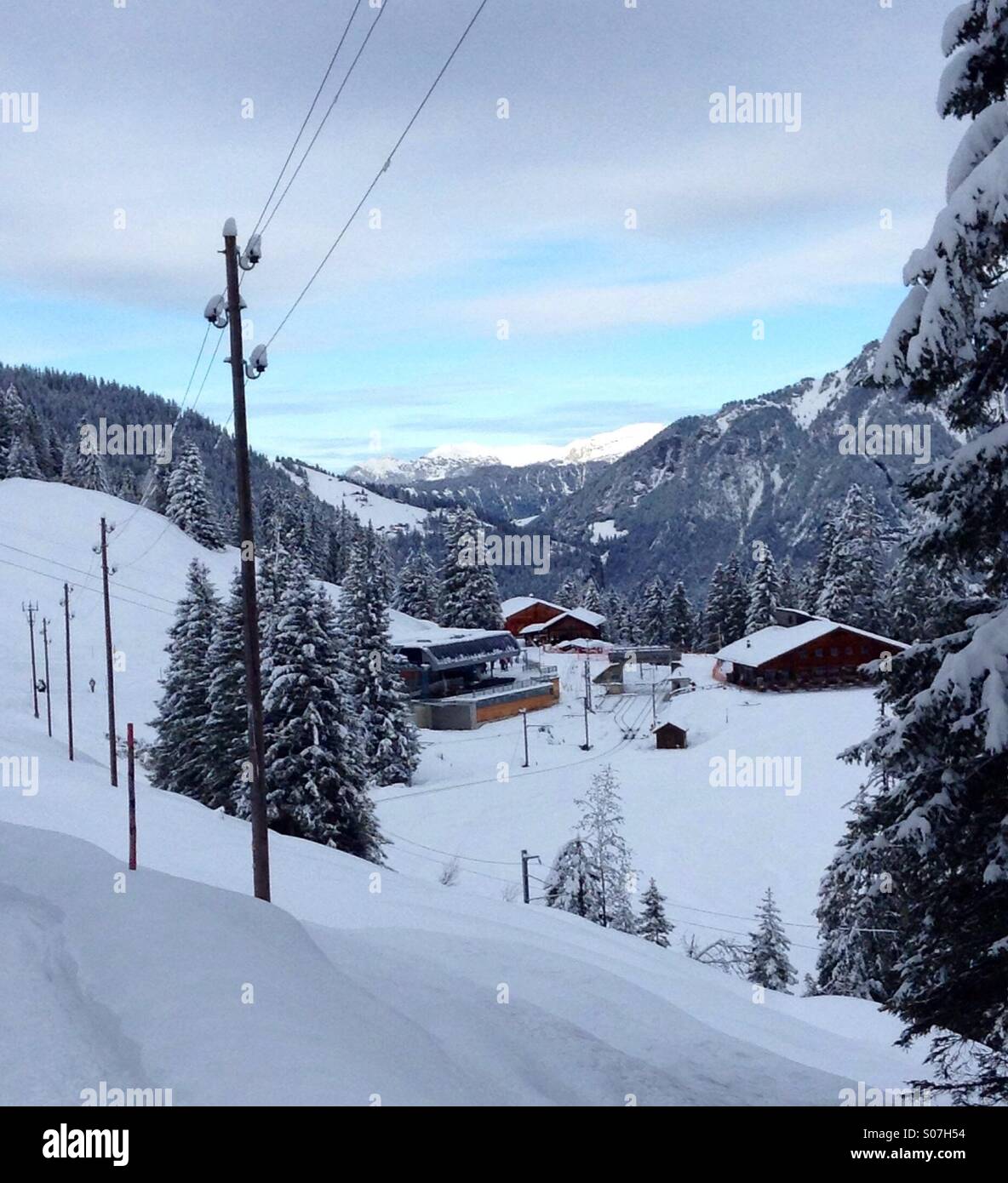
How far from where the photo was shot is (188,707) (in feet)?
139

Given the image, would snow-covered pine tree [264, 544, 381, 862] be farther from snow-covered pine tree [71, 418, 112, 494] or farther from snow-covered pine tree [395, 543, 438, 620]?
snow-covered pine tree [71, 418, 112, 494]

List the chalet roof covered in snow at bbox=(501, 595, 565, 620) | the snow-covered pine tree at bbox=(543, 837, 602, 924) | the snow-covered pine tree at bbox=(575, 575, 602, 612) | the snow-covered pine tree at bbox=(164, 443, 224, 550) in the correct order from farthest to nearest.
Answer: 1. the snow-covered pine tree at bbox=(575, 575, 602, 612)
2. the chalet roof covered in snow at bbox=(501, 595, 565, 620)
3. the snow-covered pine tree at bbox=(164, 443, 224, 550)
4. the snow-covered pine tree at bbox=(543, 837, 602, 924)

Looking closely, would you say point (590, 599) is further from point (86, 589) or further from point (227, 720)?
point (227, 720)

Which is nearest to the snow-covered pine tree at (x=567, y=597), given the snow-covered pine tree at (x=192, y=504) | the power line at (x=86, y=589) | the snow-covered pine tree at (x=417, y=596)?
the snow-covered pine tree at (x=417, y=596)

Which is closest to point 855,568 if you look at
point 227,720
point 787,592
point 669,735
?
point 787,592

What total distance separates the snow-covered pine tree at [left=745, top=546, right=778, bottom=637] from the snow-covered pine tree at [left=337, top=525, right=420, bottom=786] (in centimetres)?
4466

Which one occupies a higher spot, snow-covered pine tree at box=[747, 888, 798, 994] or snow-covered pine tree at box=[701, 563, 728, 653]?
snow-covered pine tree at box=[701, 563, 728, 653]

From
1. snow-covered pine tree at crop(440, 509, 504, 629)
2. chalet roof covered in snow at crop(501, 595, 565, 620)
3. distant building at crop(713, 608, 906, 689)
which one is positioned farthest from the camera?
chalet roof covered in snow at crop(501, 595, 565, 620)

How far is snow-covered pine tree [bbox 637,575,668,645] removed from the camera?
329 feet

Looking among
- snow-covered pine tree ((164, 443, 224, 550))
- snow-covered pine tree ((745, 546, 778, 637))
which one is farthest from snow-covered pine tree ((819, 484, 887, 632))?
snow-covered pine tree ((164, 443, 224, 550))
